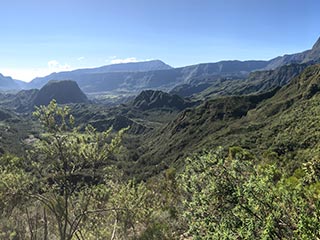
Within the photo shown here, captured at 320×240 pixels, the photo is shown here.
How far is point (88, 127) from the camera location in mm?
21594

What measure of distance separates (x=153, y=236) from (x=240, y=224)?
746 inches

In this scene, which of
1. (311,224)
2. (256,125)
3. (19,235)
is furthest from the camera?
(256,125)

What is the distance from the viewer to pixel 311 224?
11.9m

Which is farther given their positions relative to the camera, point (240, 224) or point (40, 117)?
point (40, 117)

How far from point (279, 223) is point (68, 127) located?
14.1 metres

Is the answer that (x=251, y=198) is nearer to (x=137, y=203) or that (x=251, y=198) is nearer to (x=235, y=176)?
(x=235, y=176)

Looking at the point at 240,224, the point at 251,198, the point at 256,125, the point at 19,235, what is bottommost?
the point at 256,125

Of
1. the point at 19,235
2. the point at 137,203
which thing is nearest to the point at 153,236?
the point at 137,203

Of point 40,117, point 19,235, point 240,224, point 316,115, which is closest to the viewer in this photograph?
point 240,224

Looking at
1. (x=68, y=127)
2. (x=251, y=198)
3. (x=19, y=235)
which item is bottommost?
Answer: (x=19, y=235)

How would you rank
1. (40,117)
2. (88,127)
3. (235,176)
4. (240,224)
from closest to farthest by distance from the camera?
(240,224) → (235,176) → (40,117) → (88,127)

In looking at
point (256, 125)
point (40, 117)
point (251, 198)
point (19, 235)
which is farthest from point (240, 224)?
point (256, 125)

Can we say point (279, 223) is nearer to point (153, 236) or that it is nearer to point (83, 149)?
point (83, 149)

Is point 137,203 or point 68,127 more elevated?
point 68,127
